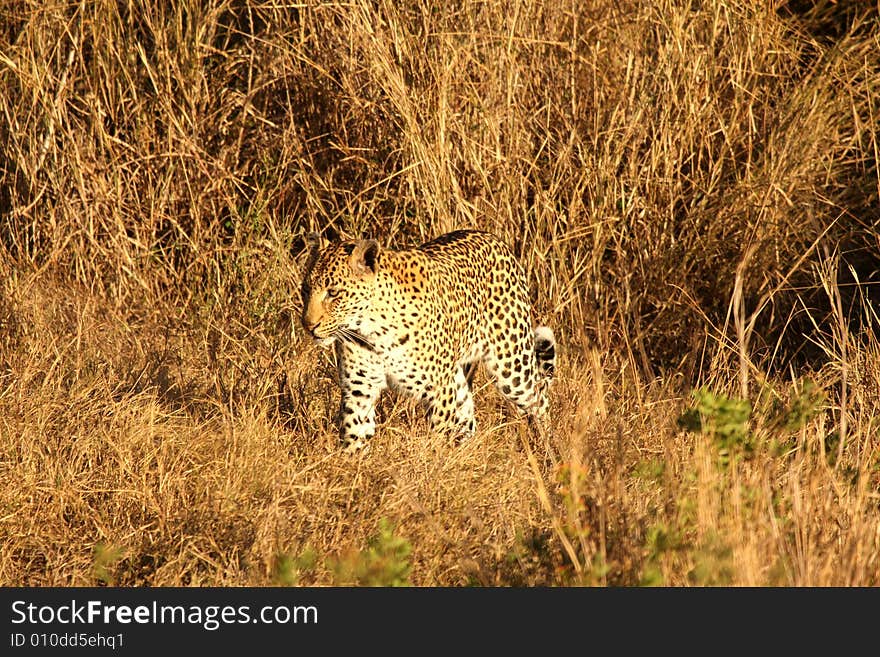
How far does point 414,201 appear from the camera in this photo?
6652 millimetres

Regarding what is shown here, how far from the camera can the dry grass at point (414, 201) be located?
5.52 m

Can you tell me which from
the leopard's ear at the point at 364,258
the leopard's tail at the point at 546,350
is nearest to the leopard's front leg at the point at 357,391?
the leopard's ear at the point at 364,258

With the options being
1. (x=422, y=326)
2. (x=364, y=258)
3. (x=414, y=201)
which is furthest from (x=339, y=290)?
(x=414, y=201)

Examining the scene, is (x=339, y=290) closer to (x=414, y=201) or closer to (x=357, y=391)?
(x=357, y=391)

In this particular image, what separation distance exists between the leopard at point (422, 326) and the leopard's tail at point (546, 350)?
171mm

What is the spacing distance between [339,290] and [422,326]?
0.42 meters

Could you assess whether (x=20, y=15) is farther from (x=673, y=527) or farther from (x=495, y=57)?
(x=673, y=527)

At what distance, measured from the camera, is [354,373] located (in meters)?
5.21

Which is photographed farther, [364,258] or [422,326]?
[422,326]

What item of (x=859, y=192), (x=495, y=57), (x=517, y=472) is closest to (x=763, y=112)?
(x=859, y=192)

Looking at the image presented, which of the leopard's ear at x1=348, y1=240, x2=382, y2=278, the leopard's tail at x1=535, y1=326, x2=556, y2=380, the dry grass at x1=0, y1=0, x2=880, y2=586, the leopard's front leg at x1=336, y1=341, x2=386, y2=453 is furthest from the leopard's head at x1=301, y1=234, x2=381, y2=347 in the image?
the leopard's tail at x1=535, y1=326, x2=556, y2=380

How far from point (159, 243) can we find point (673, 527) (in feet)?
14.3

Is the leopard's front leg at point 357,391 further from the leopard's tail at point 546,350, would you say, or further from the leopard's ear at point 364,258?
the leopard's tail at point 546,350

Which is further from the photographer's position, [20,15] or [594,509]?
[20,15]
